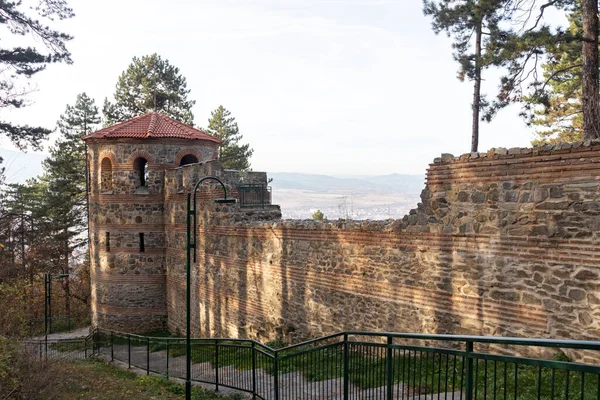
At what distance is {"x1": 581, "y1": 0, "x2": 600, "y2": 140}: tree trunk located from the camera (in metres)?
11.3

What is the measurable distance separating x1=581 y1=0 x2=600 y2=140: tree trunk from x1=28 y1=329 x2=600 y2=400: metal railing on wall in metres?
6.36

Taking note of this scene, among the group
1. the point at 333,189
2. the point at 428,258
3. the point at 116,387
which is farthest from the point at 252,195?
the point at 333,189

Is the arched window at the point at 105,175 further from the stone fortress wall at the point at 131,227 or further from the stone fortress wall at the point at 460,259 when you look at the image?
the stone fortress wall at the point at 460,259

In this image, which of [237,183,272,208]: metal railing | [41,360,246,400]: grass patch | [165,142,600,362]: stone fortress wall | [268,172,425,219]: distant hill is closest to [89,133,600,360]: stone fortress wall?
[165,142,600,362]: stone fortress wall

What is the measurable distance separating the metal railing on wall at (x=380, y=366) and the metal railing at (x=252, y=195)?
4.95m

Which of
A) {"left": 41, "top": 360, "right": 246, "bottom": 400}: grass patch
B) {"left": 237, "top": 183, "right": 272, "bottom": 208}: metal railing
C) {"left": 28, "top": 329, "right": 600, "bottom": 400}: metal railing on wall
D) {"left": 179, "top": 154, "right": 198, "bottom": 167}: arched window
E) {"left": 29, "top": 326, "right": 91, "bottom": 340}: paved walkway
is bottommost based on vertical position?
{"left": 29, "top": 326, "right": 91, "bottom": 340}: paved walkway

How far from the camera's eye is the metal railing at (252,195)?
16.8 metres

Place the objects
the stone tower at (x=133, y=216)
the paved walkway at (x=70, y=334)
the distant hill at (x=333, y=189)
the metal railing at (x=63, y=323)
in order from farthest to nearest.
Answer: the distant hill at (x=333, y=189)
the metal railing at (x=63, y=323)
the paved walkway at (x=70, y=334)
the stone tower at (x=133, y=216)

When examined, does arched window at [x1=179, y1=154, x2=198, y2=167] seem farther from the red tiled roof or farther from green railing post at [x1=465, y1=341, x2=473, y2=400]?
green railing post at [x1=465, y1=341, x2=473, y2=400]

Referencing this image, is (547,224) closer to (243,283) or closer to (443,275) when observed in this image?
(443,275)

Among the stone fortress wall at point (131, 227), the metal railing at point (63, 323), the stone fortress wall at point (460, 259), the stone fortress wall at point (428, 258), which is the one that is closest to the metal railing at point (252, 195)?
the stone fortress wall at point (428, 258)

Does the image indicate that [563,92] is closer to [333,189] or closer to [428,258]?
[428,258]

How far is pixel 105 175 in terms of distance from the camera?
67.4 ft

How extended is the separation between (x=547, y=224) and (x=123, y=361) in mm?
14292
